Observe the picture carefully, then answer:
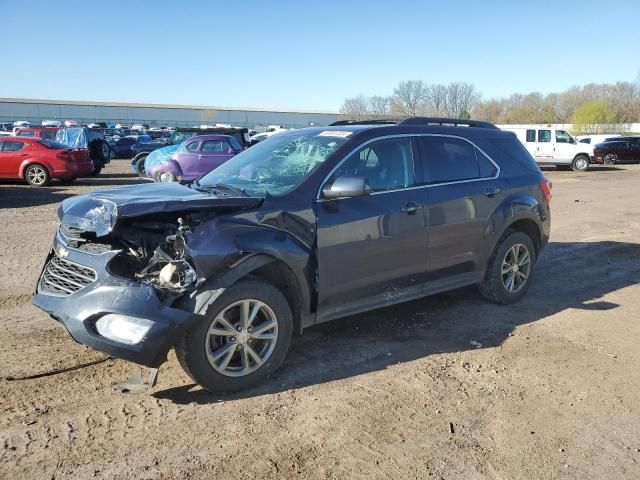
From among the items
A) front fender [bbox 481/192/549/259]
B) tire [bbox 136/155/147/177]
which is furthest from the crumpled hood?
tire [bbox 136/155/147/177]

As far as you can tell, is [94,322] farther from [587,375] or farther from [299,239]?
[587,375]

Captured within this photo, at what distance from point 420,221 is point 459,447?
6.79ft

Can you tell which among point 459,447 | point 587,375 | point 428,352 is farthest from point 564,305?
point 459,447

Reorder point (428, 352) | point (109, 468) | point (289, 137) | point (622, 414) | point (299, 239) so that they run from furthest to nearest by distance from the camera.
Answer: point (289, 137) < point (428, 352) < point (299, 239) < point (622, 414) < point (109, 468)

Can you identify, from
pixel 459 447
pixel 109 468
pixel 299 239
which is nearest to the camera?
pixel 109 468

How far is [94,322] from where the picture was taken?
3441 millimetres

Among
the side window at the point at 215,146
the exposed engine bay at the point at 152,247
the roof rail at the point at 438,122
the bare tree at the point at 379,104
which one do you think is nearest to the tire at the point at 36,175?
the side window at the point at 215,146

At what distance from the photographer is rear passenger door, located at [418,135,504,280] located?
4.96 meters

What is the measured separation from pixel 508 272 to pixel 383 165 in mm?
2038

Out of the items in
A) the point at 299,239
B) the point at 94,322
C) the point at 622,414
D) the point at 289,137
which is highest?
the point at 289,137

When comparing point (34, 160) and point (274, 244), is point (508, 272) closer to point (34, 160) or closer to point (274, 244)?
point (274, 244)

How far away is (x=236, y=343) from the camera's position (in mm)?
3746

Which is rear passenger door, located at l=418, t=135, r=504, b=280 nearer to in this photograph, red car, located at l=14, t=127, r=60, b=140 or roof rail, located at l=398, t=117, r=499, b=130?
roof rail, located at l=398, t=117, r=499, b=130

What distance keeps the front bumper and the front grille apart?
0.10 metres
